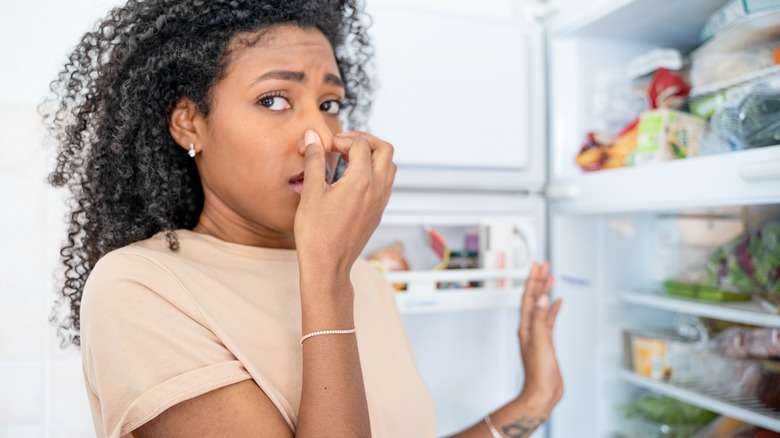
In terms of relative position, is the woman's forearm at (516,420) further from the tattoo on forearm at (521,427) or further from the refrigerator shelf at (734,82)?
the refrigerator shelf at (734,82)

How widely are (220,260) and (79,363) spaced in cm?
47

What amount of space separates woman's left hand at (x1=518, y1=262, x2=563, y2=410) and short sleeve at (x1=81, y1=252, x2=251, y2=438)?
66 centimetres

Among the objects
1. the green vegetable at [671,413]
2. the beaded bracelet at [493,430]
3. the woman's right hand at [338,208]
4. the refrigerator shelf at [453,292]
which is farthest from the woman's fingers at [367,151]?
the green vegetable at [671,413]

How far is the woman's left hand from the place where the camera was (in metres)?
1.22

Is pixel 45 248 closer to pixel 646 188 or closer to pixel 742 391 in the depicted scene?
pixel 646 188

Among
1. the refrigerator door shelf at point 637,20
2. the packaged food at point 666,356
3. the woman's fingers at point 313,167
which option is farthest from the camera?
the packaged food at point 666,356

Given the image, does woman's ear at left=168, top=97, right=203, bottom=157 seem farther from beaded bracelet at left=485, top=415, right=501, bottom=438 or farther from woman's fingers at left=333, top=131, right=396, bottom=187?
beaded bracelet at left=485, top=415, right=501, bottom=438

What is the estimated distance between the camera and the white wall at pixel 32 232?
1.14 metres

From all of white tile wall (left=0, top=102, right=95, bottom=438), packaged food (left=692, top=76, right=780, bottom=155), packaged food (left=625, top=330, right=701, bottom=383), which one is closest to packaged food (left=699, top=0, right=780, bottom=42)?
packaged food (left=692, top=76, right=780, bottom=155)

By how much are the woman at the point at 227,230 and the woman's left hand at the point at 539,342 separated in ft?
0.95

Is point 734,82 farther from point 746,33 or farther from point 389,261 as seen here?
point 389,261

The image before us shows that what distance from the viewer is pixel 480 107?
1.41 m

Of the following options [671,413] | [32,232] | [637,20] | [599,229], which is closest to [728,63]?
[637,20]

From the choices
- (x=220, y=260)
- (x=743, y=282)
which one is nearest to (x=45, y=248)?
(x=220, y=260)
